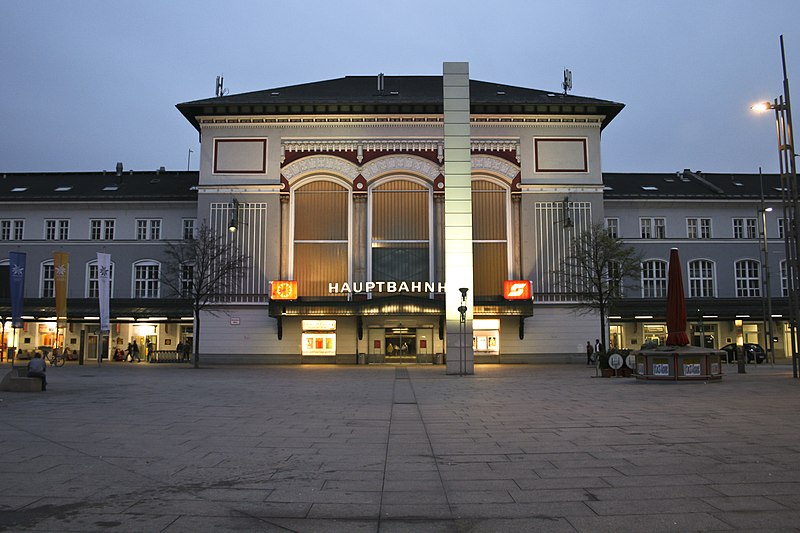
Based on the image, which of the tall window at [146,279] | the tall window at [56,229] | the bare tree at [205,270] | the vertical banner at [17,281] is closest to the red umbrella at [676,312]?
the bare tree at [205,270]

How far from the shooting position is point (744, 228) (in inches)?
1973

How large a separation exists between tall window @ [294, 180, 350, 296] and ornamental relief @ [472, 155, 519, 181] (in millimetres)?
9025

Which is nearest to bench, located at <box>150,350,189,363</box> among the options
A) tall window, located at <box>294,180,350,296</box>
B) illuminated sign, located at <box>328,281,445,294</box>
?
tall window, located at <box>294,180,350,296</box>

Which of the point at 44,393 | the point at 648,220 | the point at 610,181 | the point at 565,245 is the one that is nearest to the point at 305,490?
the point at 44,393

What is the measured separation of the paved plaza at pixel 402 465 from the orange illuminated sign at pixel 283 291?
962 inches

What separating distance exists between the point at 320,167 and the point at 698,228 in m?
28.3

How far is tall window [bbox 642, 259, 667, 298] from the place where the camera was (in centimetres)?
4894

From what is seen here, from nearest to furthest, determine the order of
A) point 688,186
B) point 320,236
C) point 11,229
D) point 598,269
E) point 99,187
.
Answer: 1. point 598,269
2. point 320,236
3. point 11,229
4. point 99,187
5. point 688,186

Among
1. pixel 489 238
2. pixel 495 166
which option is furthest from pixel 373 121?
pixel 489 238

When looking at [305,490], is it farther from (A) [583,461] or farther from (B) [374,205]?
(B) [374,205]

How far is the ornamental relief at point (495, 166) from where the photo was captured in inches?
1789

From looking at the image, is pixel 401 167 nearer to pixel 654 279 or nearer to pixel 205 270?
pixel 205 270

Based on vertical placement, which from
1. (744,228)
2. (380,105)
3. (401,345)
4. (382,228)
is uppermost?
(380,105)

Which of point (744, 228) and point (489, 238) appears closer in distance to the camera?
point (489, 238)
